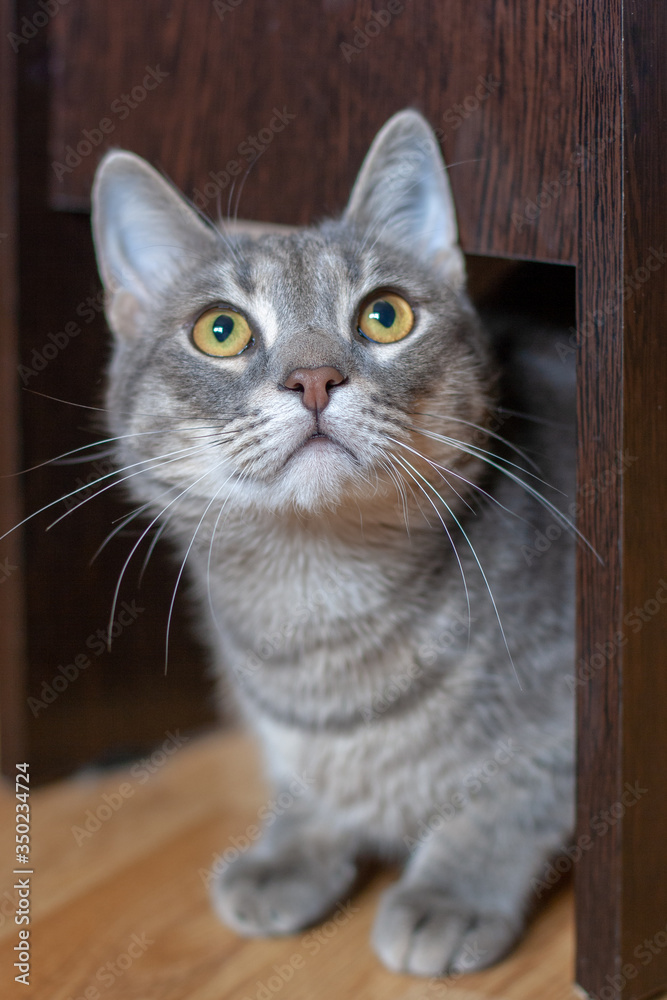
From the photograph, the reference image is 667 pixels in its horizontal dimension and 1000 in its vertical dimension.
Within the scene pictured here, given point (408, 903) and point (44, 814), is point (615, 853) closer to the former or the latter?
point (408, 903)

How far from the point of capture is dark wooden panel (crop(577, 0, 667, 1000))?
2.70 feet

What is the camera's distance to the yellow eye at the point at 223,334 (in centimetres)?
99

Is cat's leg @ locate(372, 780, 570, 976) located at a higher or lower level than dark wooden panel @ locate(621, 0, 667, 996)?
lower

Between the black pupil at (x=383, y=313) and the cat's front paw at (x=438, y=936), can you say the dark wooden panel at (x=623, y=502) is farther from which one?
the black pupil at (x=383, y=313)

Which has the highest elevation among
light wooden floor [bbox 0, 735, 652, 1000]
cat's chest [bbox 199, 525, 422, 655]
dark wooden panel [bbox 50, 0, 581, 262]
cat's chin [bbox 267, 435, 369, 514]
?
dark wooden panel [bbox 50, 0, 581, 262]

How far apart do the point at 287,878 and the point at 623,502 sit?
0.64 m

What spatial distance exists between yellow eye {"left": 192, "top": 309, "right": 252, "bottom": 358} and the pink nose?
5.9 inches

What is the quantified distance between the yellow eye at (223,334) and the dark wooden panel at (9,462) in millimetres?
448

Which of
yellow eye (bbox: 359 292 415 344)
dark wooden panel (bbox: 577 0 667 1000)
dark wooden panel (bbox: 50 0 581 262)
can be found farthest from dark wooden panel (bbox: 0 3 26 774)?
dark wooden panel (bbox: 577 0 667 1000)

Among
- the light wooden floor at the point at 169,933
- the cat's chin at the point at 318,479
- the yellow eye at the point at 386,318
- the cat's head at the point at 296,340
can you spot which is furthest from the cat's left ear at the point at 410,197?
the light wooden floor at the point at 169,933

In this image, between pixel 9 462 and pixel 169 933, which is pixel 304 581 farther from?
pixel 9 462

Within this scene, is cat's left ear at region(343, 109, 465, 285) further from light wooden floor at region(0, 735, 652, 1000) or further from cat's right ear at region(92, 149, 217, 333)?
light wooden floor at region(0, 735, 652, 1000)

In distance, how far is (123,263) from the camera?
1.13m

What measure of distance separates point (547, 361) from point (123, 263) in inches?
23.4
